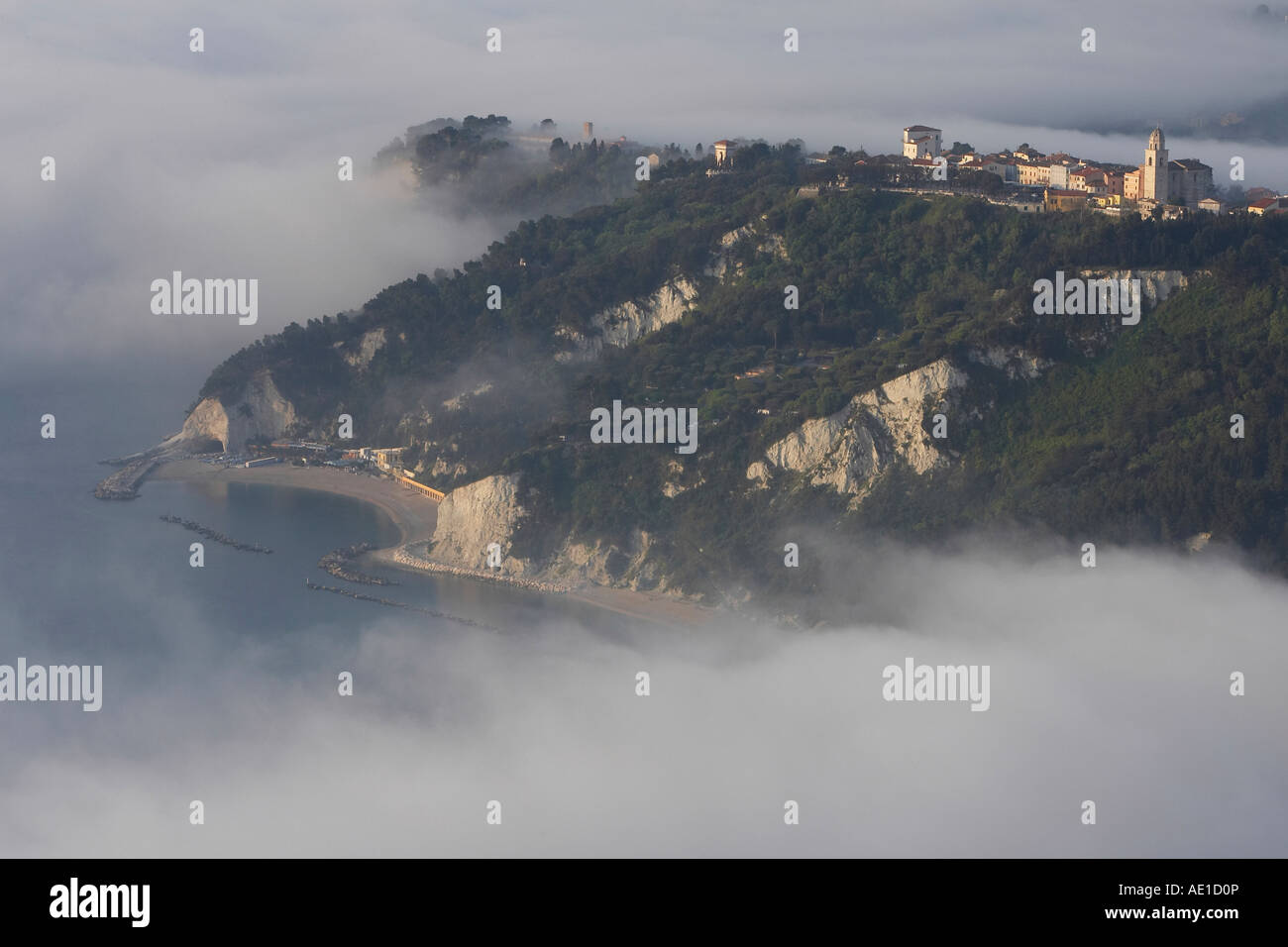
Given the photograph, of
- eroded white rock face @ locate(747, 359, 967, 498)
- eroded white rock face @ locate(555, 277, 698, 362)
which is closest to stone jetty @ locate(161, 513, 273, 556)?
eroded white rock face @ locate(555, 277, 698, 362)

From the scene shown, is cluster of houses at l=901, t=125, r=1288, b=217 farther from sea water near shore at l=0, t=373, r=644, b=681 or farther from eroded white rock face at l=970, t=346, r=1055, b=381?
sea water near shore at l=0, t=373, r=644, b=681

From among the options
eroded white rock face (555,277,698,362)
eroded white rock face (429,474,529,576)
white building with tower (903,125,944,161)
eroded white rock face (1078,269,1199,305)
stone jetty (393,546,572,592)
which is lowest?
stone jetty (393,546,572,592)

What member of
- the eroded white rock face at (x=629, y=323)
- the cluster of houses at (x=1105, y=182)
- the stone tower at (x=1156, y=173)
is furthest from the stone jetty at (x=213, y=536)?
the stone tower at (x=1156, y=173)

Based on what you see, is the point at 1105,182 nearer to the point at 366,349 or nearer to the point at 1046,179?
the point at 1046,179

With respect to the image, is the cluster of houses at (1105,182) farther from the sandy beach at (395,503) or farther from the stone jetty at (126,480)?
the stone jetty at (126,480)

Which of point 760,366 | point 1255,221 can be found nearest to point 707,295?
point 760,366

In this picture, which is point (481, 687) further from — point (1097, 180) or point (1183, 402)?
point (1097, 180)

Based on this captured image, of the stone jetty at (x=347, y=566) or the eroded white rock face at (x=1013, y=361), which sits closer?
the eroded white rock face at (x=1013, y=361)
